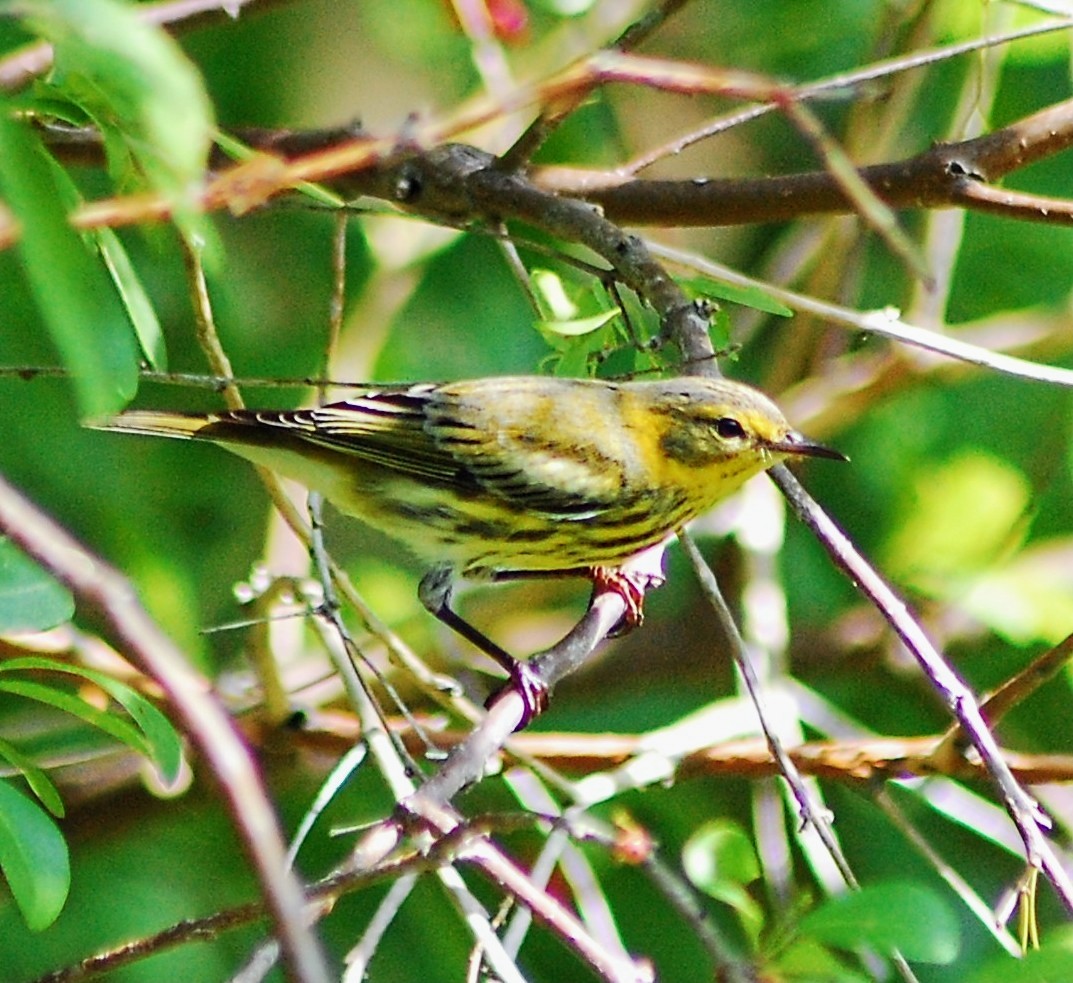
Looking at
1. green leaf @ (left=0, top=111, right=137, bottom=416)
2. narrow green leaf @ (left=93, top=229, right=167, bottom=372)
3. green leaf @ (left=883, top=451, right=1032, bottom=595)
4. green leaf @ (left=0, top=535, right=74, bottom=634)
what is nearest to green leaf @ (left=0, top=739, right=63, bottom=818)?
green leaf @ (left=0, top=535, right=74, bottom=634)

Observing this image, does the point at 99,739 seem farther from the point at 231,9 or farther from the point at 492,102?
the point at 492,102

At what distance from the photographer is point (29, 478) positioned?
15.9 feet

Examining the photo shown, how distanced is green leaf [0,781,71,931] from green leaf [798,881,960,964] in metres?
1.19

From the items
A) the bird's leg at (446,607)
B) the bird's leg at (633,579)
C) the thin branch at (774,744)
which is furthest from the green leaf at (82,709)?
the bird's leg at (633,579)

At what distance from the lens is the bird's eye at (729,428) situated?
386 centimetres

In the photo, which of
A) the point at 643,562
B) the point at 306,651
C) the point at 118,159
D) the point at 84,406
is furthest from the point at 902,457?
the point at 84,406

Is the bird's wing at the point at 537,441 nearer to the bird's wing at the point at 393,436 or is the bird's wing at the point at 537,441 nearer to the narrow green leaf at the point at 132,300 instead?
the bird's wing at the point at 393,436

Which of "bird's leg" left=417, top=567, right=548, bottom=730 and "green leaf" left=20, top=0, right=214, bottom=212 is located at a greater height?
"bird's leg" left=417, top=567, right=548, bottom=730

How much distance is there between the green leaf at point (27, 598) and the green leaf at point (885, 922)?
1.23 meters

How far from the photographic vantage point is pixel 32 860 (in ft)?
7.98

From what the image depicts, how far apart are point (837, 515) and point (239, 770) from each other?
4789 millimetres

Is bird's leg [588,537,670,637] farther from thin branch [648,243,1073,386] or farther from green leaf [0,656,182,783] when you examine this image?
green leaf [0,656,182,783]

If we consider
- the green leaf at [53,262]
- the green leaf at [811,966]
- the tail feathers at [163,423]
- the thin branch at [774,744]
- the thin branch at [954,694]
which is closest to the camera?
the green leaf at [53,262]

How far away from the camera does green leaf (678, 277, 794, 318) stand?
3070 millimetres
